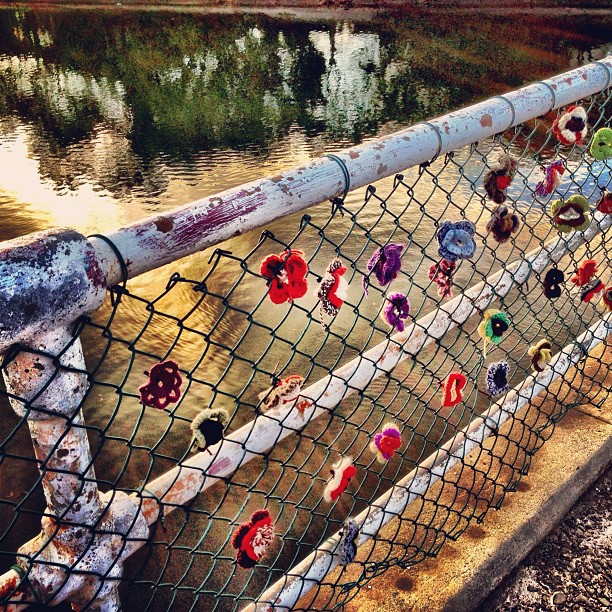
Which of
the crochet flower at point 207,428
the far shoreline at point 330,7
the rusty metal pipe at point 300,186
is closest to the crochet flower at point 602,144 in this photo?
the rusty metal pipe at point 300,186

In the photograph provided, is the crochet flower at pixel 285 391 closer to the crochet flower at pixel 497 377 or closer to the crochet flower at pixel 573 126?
the crochet flower at pixel 497 377

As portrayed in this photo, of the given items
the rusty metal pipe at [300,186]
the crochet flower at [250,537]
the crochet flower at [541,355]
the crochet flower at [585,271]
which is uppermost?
the rusty metal pipe at [300,186]

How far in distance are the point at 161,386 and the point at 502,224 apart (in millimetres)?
1159

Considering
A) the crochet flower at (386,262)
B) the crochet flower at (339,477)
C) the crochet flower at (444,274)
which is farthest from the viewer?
the crochet flower at (444,274)

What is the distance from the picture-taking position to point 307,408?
5.01 feet

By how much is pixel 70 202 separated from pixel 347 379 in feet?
17.1

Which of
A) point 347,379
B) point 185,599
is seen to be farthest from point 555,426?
point 185,599

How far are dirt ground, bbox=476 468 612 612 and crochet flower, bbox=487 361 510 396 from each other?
0.64m

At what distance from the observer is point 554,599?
193 cm

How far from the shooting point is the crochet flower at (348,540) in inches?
64.2

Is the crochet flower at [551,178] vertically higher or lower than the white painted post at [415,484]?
higher

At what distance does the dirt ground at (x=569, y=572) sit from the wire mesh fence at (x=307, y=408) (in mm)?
238

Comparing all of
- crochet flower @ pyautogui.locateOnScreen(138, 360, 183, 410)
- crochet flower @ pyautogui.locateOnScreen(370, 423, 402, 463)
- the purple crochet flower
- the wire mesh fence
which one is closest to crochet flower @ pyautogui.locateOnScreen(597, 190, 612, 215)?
the wire mesh fence

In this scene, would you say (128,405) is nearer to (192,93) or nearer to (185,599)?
(185,599)
